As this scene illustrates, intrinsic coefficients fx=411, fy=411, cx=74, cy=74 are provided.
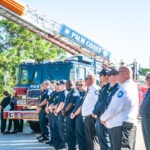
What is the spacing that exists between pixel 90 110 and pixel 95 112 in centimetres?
68

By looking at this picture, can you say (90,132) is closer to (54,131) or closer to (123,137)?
(123,137)

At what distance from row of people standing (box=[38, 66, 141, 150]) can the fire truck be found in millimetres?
1704

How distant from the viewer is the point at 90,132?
7.51 m

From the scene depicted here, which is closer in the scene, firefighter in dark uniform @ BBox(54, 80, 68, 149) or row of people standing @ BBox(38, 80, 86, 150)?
row of people standing @ BBox(38, 80, 86, 150)

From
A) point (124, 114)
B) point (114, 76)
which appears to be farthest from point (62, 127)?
point (124, 114)

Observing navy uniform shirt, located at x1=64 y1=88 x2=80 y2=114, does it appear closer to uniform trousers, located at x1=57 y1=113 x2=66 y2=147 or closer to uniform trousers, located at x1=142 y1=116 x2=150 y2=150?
uniform trousers, located at x1=57 y1=113 x2=66 y2=147

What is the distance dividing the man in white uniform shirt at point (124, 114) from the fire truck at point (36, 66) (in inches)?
264

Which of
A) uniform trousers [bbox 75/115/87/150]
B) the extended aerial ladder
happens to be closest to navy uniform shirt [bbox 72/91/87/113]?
uniform trousers [bbox 75/115/87/150]

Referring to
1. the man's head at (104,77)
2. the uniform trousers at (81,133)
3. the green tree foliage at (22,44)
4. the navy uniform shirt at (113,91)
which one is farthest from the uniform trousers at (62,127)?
the green tree foliage at (22,44)

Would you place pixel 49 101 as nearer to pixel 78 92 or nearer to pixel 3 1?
pixel 78 92

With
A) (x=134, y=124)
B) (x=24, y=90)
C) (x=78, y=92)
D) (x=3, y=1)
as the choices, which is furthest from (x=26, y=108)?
(x=134, y=124)

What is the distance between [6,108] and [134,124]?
870cm

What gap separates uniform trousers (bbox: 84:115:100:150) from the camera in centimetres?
744

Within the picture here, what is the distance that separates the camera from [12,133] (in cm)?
1388
